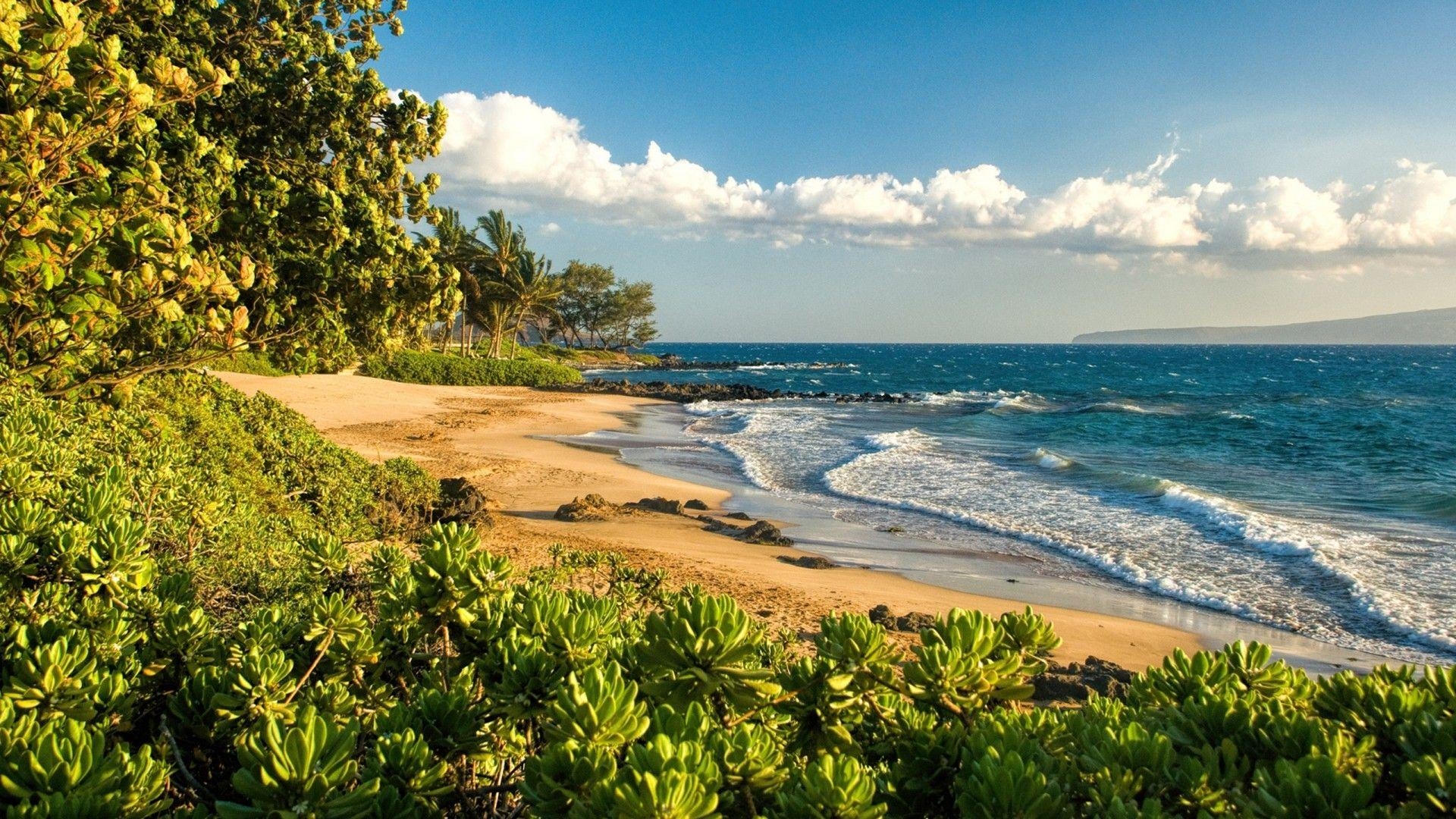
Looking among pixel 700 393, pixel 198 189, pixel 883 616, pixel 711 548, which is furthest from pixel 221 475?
pixel 700 393

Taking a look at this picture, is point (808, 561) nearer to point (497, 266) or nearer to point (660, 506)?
point (660, 506)

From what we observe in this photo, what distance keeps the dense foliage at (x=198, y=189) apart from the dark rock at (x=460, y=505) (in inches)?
145

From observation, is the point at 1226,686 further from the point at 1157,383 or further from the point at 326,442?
the point at 1157,383

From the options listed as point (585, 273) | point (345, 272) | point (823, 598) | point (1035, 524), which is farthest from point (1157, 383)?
point (345, 272)

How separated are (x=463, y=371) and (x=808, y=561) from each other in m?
31.8

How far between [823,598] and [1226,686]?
7.17m

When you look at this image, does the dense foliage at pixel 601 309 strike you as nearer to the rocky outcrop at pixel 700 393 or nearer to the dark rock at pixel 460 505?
the rocky outcrop at pixel 700 393

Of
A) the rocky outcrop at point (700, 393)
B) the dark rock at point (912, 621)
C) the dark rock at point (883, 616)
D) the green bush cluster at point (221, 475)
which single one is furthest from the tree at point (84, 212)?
the rocky outcrop at point (700, 393)

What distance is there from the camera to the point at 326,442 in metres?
9.98

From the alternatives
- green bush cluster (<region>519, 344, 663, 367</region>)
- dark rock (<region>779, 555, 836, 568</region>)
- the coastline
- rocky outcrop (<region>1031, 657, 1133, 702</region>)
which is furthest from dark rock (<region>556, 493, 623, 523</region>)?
green bush cluster (<region>519, 344, 663, 367</region>)

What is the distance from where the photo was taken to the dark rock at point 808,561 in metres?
10.8

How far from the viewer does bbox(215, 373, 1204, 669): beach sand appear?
8766 mm

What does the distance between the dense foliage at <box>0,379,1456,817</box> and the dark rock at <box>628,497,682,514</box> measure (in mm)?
10478

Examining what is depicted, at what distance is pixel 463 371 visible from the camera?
129ft
